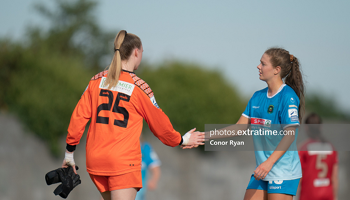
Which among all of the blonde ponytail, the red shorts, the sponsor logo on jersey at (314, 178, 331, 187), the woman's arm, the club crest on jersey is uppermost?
the blonde ponytail

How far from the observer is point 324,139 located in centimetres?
521

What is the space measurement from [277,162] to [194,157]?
8.18 metres

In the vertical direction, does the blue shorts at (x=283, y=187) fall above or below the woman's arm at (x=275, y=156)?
below

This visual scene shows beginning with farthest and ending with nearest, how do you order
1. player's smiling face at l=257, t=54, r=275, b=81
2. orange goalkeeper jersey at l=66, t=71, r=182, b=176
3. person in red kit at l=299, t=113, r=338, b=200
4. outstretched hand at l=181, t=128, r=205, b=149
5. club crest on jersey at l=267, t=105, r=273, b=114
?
person in red kit at l=299, t=113, r=338, b=200
outstretched hand at l=181, t=128, r=205, b=149
player's smiling face at l=257, t=54, r=275, b=81
club crest on jersey at l=267, t=105, r=273, b=114
orange goalkeeper jersey at l=66, t=71, r=182, b=176

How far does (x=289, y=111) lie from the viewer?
3148 mm

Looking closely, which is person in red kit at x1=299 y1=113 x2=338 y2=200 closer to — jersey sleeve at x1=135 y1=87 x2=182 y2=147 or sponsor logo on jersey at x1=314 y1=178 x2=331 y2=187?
sponsor logo on jersey at x1=314 y1=178 x2=331 y2=187

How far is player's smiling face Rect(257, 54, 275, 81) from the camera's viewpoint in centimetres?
343

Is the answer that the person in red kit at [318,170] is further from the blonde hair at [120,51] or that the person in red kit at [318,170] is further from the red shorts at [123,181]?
the blonde hair at [120,51]

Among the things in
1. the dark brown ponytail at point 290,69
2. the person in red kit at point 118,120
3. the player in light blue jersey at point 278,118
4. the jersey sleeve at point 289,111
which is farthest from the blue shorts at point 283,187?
the person in red kit at point 118,120

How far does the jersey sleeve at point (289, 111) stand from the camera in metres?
3.12

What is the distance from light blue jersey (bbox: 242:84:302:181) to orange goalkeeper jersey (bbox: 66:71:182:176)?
3.83ft

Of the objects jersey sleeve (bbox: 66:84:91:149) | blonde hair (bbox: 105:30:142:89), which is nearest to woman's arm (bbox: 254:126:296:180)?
blonde hair (bbox: 105:30:142:89)

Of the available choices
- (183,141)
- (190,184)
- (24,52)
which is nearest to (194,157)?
(190,184)

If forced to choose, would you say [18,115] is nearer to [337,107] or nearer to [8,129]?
[8,129]
